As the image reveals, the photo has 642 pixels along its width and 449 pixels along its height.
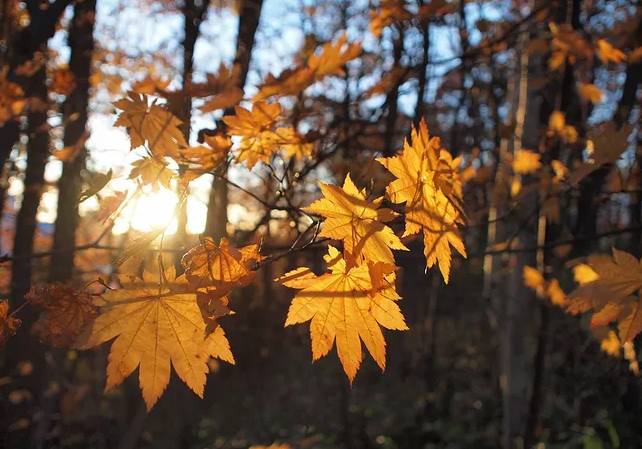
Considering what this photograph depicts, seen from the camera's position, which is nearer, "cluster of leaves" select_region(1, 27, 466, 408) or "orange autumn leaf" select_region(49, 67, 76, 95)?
"cluster of leaves" select_region(1, 27, 466, 408)

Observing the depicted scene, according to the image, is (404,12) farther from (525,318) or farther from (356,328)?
(525,318)

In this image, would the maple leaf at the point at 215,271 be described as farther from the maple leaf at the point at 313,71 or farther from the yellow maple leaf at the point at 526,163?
the yellow maple leaf at the point at 526,163

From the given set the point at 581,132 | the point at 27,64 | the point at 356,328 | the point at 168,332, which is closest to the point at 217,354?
the point at 168,332

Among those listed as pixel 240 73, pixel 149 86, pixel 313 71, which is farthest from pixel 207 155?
pixel 240 73

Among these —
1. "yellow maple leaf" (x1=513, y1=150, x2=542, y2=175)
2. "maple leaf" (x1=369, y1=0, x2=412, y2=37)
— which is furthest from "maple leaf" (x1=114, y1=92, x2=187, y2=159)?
"yellow maple leaf" (x1=513, y1=150, x2=542, y2=175)

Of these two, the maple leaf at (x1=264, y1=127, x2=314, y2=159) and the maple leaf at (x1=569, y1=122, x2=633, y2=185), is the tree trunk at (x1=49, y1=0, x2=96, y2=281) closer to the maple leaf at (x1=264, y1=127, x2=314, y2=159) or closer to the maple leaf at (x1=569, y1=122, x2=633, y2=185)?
the maple leaf at (x1=264, y1=127, x2=314, y2=159)
